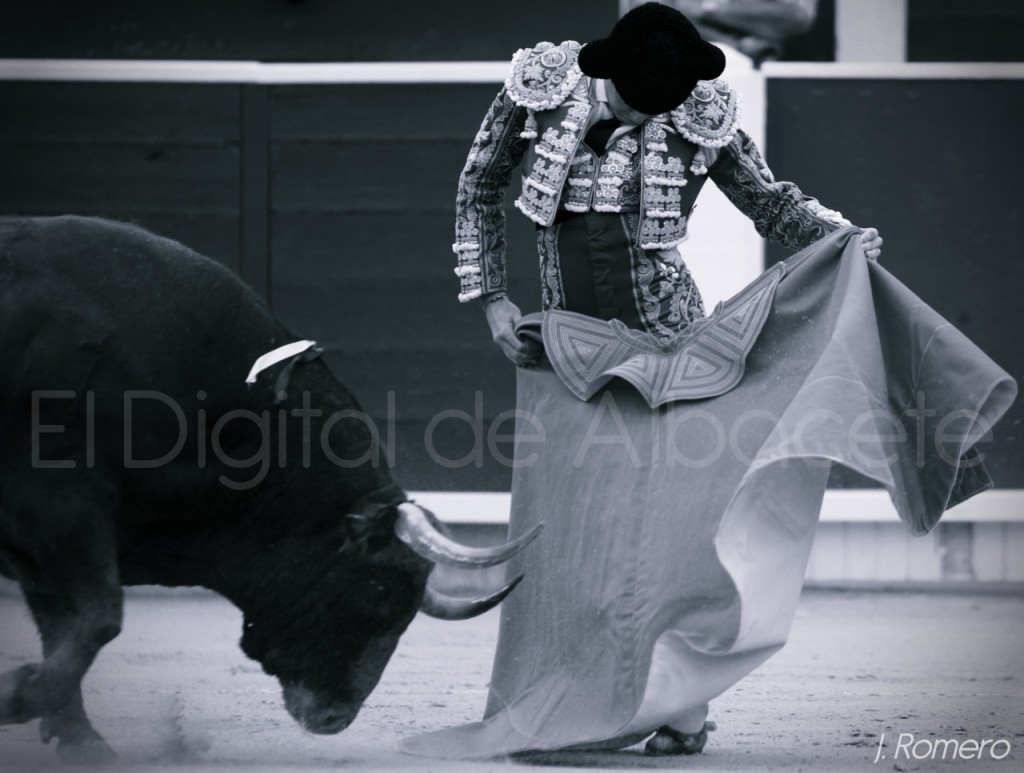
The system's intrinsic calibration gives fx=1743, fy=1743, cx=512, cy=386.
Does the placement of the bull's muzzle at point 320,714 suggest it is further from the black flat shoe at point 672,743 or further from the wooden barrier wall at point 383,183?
the wooden barrier wall at point 383,183

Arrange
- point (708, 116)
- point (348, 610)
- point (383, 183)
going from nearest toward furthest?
point (348, 610), point (708, 116), point (383, 183)

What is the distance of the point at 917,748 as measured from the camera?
336 centimetres

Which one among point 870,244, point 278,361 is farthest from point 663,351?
point 278,361

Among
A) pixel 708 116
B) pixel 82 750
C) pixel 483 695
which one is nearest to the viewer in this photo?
pixel 82 750

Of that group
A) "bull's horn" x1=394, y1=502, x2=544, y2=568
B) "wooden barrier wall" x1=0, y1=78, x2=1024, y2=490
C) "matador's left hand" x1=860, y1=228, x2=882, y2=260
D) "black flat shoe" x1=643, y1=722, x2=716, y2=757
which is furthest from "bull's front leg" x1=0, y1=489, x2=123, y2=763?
"wooden barrier wall" x1=0, y1=78, x2=1024, y2=490

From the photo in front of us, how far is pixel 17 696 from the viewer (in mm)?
2938

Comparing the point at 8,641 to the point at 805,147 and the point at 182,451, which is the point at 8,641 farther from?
the point at 805,147

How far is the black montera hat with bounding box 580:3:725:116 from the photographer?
3145 mm

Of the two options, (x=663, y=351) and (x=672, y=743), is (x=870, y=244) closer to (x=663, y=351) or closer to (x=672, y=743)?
(x=663, y=351)

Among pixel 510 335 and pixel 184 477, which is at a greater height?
pixel 510 335

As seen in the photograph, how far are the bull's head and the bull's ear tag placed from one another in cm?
27

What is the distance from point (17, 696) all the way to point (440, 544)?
2.54ft

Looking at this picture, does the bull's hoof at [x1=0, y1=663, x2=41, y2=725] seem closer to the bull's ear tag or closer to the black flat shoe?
the bull's ear tag

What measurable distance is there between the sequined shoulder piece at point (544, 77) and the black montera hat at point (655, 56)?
4.5 inches
